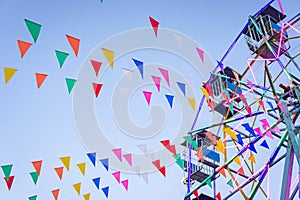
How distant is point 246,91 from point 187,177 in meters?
3.51

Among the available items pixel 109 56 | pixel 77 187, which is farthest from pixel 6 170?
pixel 109 56

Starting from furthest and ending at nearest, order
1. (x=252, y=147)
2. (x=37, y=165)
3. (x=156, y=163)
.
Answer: (x=252, y=147), (x=156, y=163), (x=37, y=165)

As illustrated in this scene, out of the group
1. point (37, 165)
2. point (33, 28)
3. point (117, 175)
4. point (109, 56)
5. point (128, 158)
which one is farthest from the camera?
point (117, 175)

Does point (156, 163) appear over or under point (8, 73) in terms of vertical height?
under

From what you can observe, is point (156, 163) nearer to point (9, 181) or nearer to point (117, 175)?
point (117, 175)

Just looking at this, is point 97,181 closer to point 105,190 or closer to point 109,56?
point 105,190

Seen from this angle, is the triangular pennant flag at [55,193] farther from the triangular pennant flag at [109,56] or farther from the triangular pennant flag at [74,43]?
the triangular pennant flag at [74,43]

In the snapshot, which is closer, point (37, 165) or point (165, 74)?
point (37, 165)

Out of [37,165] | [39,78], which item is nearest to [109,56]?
[39,78]

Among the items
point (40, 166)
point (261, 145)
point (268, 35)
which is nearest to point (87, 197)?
point (40, 166)

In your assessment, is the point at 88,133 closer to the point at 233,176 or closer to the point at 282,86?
the point at 233,176

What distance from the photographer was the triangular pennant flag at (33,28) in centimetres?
871

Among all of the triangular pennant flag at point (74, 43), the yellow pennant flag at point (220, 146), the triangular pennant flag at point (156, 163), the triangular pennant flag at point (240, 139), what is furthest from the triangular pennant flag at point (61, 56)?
the triangular pennant flag at point (240, 139)

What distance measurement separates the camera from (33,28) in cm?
875
